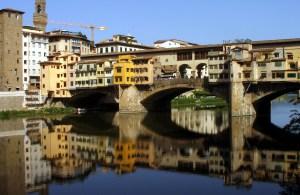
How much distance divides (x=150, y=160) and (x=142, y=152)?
3.19m

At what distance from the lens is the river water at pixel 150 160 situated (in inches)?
913

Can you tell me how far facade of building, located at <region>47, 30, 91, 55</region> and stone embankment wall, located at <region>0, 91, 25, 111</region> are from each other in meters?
22.6

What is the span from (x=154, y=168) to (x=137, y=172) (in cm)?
152

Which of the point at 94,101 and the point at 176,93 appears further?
the point at 94,101

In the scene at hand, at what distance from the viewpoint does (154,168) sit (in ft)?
92.2

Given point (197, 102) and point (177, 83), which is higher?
point (177, 83)

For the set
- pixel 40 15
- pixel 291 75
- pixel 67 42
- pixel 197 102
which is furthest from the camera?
pixel 40 15

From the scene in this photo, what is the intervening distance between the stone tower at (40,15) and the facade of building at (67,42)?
30.9ft

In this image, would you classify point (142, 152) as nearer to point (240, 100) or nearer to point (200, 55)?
point (240, 100)

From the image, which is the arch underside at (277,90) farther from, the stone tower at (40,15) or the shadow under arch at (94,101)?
the stone tower at (40,15)

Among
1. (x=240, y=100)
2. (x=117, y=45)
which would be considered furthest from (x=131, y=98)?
(x=117, y=45)

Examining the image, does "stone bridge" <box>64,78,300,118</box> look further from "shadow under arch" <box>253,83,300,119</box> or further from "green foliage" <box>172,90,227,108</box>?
"green foliage" <box>172,90,227,108</box>

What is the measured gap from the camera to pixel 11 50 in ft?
245

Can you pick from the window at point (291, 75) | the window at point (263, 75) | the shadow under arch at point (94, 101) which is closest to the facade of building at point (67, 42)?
the shadow under arch at point (94, 101)
